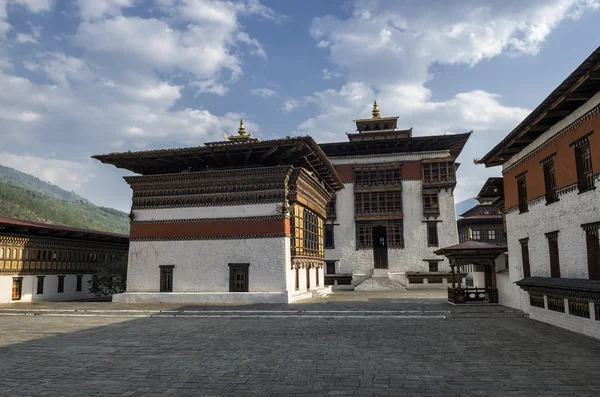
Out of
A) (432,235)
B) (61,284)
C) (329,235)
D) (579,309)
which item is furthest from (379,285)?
(579,309)

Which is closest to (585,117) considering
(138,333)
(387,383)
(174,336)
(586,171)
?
(586,171)

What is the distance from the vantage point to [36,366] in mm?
8312

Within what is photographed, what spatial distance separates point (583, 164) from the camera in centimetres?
1207

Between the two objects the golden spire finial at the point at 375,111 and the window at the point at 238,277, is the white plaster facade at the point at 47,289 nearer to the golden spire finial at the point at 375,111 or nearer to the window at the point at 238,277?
the window at the point at 238,277

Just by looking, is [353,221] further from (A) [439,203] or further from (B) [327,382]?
(B) [327,382]

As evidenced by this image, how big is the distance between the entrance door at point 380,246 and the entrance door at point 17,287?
84.4ft

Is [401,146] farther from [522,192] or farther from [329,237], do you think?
[522,192]

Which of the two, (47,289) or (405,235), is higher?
(405,235)

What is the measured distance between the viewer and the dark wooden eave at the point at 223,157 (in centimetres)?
2138

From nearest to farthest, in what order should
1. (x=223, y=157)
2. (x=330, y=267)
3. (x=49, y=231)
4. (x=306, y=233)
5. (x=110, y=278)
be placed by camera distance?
1. (x=223, y=157)
2. (x=49, y=231)
3. (x=306, y=233)
4. (x=110, y=278)
5. (x=330, y=267)

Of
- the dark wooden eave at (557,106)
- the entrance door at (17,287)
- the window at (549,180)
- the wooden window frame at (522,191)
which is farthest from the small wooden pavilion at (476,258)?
the entrance door at (17,287)

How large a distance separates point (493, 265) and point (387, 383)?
46.0ft

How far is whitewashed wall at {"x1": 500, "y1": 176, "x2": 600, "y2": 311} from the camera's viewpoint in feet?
38.5

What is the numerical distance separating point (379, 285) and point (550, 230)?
21.2 meters
